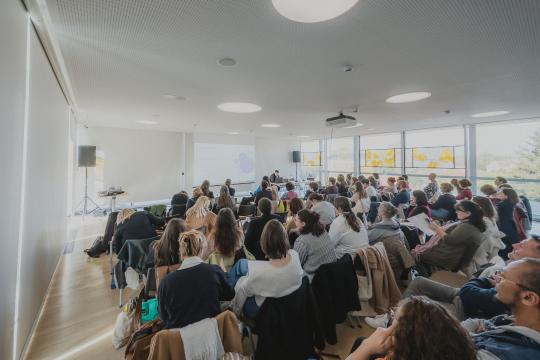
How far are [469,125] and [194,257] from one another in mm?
9557

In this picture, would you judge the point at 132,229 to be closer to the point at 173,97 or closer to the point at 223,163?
the point at 173,97

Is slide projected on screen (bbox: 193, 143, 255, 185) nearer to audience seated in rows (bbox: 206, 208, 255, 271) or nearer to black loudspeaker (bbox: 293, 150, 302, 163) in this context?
black loudspeaker (bbox: 293, 150, 302, 163)

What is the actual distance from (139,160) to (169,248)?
8.50 meters

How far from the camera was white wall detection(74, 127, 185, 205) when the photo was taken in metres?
8.66

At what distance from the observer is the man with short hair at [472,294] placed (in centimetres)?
157

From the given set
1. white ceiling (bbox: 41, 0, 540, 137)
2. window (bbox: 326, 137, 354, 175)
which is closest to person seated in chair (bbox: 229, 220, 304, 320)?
white ceiling (bbox: 41, 0, 540, 137)

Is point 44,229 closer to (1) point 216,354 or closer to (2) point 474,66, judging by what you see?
(1) point 216,354

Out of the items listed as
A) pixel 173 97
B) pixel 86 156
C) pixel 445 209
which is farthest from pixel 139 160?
pixel 445 209

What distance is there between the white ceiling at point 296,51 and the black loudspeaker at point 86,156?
8.57 feet

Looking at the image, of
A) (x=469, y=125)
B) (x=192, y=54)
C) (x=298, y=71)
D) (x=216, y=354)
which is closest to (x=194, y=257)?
(x=216, y=354)

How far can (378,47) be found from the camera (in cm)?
252

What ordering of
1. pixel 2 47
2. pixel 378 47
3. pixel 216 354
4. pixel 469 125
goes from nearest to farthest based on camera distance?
pixel 216 354, pixel 2 47, pixel 378 47, pixel 469 125

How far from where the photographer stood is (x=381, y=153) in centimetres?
1036

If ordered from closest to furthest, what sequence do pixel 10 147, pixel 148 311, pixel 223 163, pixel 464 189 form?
pixel 10 147 → pixel 148 311 → pixel 464 189 → pixel 223 163
